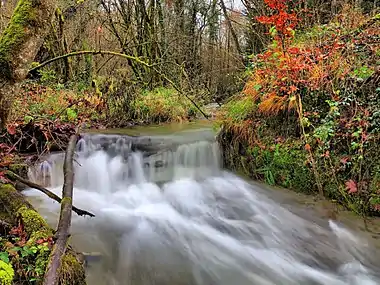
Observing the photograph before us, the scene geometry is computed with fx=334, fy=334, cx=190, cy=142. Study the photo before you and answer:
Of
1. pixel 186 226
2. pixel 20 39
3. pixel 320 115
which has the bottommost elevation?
pixel 186 226

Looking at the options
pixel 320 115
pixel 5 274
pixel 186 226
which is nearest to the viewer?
pixel 5 274

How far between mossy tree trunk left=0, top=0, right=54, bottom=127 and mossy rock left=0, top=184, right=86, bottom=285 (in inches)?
40.8

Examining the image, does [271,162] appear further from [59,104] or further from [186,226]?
[59,104]

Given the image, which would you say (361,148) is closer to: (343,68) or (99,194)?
(343,68)

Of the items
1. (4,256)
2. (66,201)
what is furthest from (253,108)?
(4,256)

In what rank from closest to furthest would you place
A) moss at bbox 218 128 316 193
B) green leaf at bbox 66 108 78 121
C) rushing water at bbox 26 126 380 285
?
rushing water at bbox 26 126 380 285
moss at bbox 218 128 316 193
green leaf at bbox 66 108 78 121

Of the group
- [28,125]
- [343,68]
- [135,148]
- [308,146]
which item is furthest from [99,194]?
[343,68]

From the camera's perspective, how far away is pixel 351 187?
173 inches

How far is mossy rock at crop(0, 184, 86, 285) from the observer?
2.41 meters

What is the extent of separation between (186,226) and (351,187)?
2319 mm

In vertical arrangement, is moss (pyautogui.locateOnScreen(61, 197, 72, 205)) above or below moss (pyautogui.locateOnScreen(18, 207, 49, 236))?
above

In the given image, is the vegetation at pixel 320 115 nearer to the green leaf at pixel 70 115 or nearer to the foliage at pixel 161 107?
the green leaf at pixel 70 115

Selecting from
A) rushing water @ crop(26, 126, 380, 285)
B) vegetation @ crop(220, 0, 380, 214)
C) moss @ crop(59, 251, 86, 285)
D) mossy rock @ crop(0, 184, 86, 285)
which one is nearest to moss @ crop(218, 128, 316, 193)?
vegetation @ crop(220, 0, 380, 214)

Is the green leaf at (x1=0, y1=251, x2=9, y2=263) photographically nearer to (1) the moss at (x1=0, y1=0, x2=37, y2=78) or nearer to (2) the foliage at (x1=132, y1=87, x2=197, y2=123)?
(1) the moss at (x1=0, y1=0, x2=37, y2=78)
